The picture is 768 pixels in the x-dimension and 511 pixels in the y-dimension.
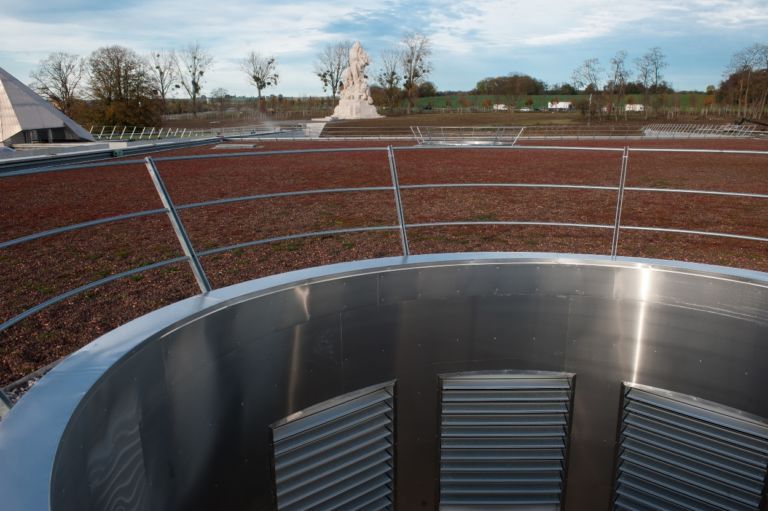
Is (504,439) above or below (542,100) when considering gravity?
below

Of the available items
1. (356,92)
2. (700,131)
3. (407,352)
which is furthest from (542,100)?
(407,352)

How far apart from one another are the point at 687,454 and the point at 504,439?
0.84m

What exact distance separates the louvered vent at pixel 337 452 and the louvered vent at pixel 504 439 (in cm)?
33

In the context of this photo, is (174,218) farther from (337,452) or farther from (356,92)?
(356,92)

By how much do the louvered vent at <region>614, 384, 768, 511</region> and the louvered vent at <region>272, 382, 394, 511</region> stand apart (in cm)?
Result: 119

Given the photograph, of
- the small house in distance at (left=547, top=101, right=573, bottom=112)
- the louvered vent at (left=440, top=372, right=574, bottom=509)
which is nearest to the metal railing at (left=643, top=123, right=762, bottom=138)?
the small house in distance at (left=547, top=101, right=573, bottom=112)

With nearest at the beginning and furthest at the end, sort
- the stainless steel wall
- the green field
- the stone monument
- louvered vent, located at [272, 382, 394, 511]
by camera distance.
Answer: the stainless steel wall, louvered vent, located at [272, 382, 394, 511], the stone monument, the green field

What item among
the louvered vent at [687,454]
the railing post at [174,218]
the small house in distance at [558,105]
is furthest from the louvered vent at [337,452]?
the small house in distance at [558,105]

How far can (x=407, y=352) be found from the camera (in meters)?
2.56

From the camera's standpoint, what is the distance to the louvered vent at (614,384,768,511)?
96.7 inches

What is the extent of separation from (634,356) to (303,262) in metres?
3.69

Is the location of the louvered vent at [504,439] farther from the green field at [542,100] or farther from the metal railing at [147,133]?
the green field at [542,100]

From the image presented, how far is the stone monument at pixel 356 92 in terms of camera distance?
35.0 metres

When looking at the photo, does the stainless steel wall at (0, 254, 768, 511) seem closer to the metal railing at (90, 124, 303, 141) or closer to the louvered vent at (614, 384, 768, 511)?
the louvered vent at (614, 384, 768, 511)
